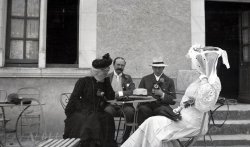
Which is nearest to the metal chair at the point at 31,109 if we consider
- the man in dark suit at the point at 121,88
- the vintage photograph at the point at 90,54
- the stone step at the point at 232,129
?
the vintage photograph at the point at 90,54

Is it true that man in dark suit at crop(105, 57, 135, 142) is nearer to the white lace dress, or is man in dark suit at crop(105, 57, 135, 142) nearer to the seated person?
the seated person

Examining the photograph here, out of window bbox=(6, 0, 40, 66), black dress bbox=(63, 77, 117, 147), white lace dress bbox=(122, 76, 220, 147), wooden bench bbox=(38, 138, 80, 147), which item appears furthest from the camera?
window bbox=(6, 0, 40, 66)

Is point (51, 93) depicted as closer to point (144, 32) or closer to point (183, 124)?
point (144, 32)

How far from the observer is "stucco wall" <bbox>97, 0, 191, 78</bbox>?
22.7 ft

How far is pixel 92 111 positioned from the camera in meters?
4.74

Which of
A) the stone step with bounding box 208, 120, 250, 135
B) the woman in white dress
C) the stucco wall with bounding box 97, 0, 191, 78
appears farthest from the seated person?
the stone step with bounding box 208, 120, 250, 135

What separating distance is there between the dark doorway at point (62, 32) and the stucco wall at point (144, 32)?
2.11ft

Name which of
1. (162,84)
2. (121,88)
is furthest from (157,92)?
(121,88)

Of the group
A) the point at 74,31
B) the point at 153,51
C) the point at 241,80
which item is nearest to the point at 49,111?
the point at 74,31

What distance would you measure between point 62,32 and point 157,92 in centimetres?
291

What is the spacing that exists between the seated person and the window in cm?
254

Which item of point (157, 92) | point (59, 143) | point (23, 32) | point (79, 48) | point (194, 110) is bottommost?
point (59, 143)

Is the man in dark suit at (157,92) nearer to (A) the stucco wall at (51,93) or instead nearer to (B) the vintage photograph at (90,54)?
(B) the vintage photograph at (90,54)

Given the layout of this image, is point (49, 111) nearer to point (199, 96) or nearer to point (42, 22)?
point (42, 22)
